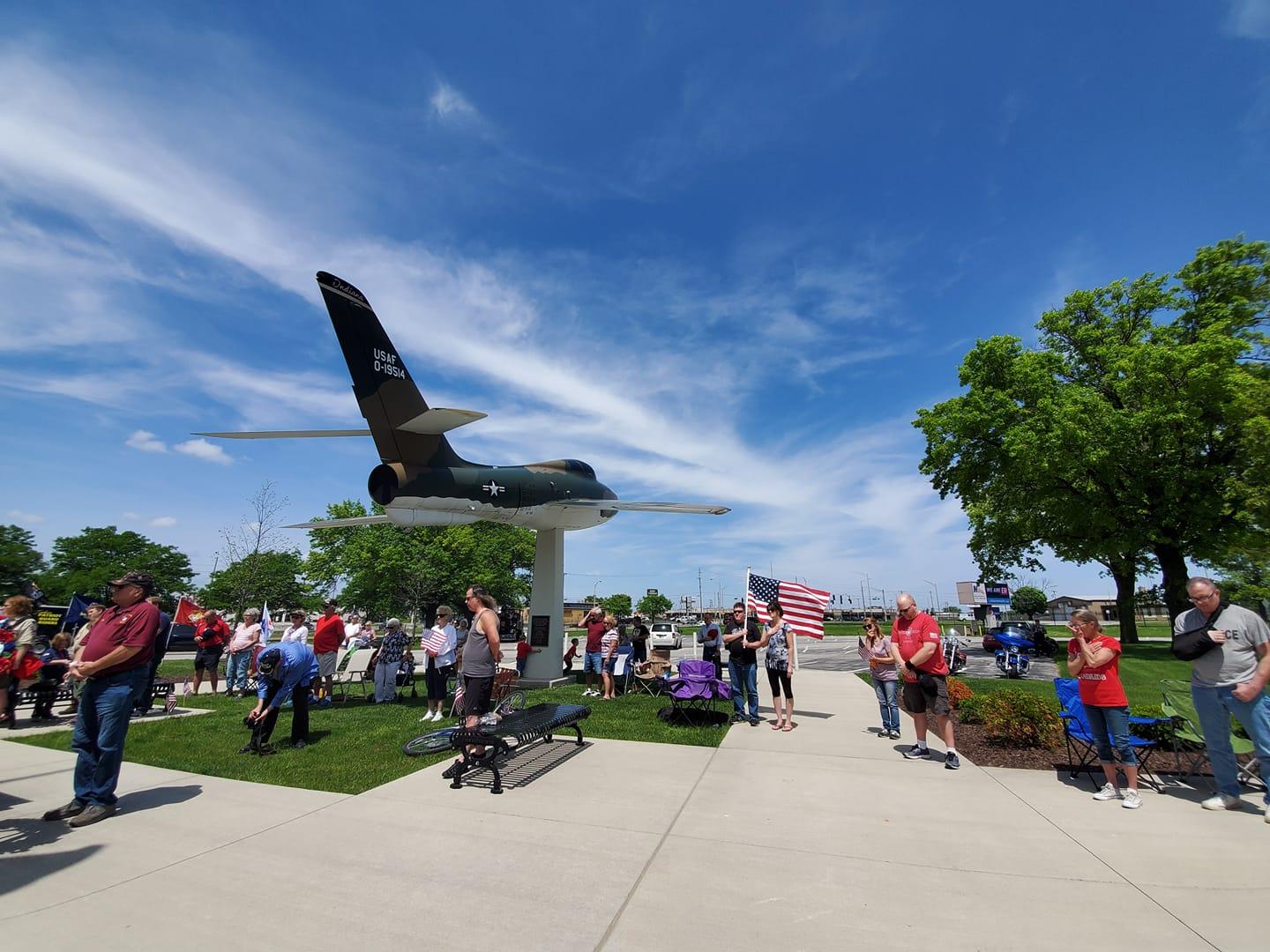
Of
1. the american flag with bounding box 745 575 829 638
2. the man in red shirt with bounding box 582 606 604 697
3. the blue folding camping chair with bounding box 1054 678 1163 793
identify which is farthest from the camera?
the man in red shirt with bounding box 582 606 604 697

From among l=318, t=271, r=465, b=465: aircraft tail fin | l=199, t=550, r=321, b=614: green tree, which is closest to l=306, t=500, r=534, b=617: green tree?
l=199, t=550, r=321, b=614: green tree

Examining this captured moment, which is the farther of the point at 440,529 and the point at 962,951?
the point at 440,529

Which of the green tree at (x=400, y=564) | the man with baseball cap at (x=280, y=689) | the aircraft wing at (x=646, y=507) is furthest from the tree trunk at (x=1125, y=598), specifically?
the green tree at (x=400, y=564)

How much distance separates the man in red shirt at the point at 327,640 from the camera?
10547 mm

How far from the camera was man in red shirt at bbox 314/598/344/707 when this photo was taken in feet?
34.6

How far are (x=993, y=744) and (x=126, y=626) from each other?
31.2 feet

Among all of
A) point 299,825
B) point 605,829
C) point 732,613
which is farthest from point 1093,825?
point 299,825

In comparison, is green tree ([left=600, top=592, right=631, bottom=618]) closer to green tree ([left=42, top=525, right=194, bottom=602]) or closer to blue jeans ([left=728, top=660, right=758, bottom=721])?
green tree ([left=42, top=525, right=194, bottom=602])

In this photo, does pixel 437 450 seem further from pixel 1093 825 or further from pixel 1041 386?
pixel 1041 386

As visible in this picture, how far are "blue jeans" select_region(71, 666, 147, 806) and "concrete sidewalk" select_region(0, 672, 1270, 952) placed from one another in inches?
11.7

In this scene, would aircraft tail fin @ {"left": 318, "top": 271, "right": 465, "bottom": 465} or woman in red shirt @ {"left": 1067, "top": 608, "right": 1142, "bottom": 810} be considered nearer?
woman in red shirt @ {"left": 1067, "top": 608, "right": 1142, "bottom": 810}

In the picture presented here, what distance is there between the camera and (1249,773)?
18.7 feet

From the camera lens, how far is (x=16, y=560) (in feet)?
158

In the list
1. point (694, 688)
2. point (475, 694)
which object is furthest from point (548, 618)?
point (475, 694)
